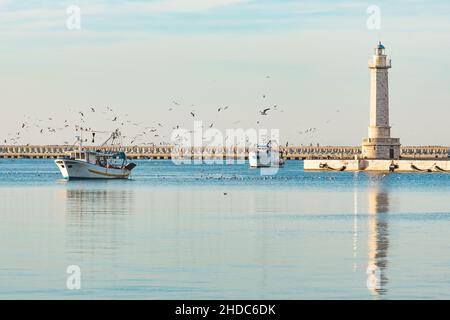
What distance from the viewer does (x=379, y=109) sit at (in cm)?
11944

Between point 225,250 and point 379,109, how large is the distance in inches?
3438

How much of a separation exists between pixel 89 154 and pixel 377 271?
254 ft

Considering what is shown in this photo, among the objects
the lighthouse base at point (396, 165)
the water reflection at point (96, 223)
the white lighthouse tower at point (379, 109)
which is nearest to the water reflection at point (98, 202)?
the water reflection at point (96, 223)

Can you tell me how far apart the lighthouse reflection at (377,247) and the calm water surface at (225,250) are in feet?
0.14

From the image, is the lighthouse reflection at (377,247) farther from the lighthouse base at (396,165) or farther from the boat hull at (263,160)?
the boat hull at (263,160)

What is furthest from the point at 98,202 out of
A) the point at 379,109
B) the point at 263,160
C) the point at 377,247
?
the point at 263,160

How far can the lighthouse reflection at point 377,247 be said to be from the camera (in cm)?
2650

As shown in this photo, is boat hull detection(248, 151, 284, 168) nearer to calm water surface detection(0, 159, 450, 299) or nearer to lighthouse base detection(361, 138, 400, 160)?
lighthouse base detection(361, 138, 400, 160)

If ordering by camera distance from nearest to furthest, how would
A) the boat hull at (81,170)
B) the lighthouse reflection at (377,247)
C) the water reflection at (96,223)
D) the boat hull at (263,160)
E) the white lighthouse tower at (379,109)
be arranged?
the lighthouse reflection at (377,247), the water reflection at (96,223), the boat hull at (81,170), the white lighthouse tower at (379,109), the boat hull at (263,160)

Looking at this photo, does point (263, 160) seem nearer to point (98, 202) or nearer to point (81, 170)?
point (81, 170)

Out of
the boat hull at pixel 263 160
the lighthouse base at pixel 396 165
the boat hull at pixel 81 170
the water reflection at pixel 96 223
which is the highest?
the water reflection at pixel 96 223

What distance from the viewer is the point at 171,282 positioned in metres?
26.6

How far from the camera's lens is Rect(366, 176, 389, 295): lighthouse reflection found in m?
26.5
